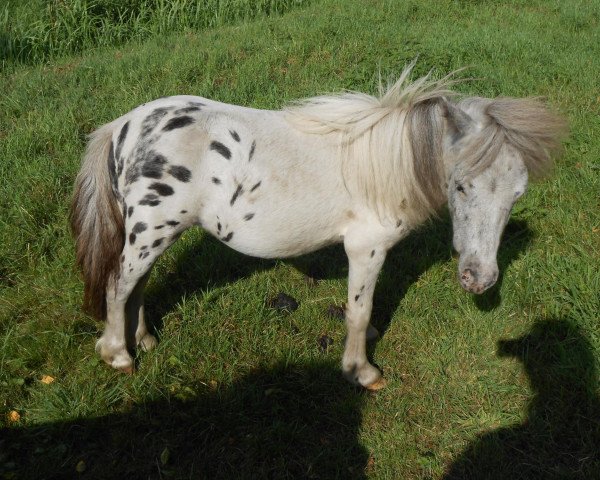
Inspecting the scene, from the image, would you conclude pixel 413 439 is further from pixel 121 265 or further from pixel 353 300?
pixel 121 265

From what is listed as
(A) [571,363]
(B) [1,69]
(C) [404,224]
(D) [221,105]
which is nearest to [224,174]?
(D) [221,105]

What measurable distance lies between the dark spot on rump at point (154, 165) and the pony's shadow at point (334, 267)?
127 centimetres

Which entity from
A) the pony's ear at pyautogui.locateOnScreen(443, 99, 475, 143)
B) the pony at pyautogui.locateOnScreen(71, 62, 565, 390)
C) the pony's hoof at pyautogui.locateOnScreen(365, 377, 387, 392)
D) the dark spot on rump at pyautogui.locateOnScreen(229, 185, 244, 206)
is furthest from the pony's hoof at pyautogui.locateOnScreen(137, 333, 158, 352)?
the pony's ear at pyautogui.locateOnScreen(443, 99, 475, 143)

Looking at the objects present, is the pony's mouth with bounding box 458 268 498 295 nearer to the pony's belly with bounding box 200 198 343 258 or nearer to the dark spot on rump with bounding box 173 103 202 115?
the pony's belly with bounding box 200 198 343 258

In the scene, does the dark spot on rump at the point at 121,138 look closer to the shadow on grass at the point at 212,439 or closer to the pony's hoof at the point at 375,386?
the shadow on grass at the point at 212,439

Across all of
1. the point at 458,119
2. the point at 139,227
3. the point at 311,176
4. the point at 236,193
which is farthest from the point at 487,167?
the point at 139,227

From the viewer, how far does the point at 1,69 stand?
674 centimetres

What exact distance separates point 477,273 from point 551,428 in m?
1.10

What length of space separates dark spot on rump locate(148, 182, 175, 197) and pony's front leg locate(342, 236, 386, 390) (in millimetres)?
1018

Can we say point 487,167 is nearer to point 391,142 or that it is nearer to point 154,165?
point 391,142

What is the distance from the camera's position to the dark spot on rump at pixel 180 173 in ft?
9.28

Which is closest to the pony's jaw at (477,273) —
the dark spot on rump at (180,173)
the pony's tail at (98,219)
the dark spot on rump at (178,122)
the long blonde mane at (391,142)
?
the long blonde mane at (391,142)

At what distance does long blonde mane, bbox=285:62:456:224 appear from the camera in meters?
2.82

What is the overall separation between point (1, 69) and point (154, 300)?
15.3 ft
